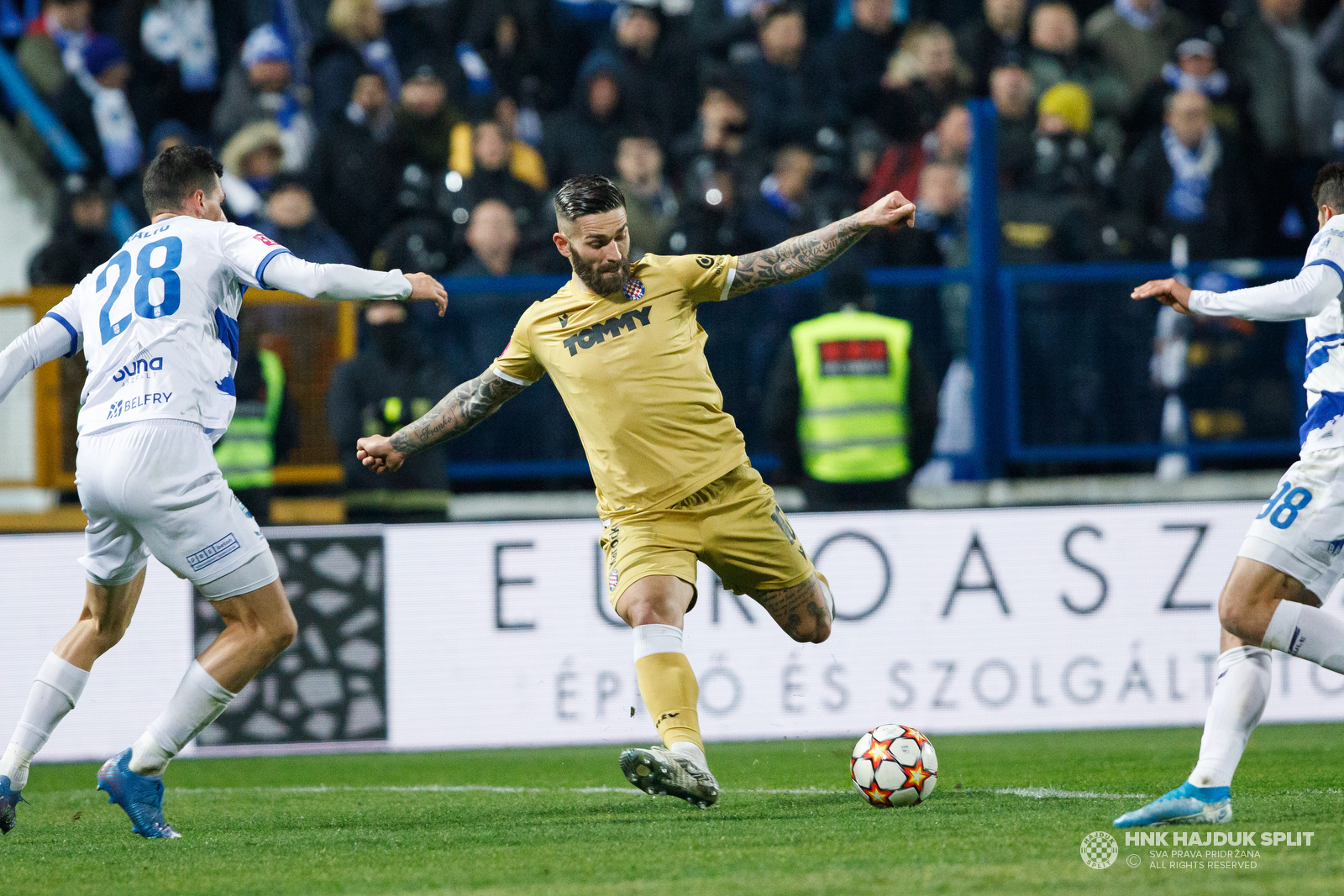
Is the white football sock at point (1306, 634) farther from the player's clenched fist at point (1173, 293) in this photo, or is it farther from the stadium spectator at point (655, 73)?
the stadium spectator at point (655, 73)

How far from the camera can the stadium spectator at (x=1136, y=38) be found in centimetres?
1230

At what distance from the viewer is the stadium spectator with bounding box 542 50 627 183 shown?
11.5m

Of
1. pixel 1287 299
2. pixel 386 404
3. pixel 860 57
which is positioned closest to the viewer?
pixel 1287 299

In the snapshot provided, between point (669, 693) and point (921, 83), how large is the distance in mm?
7181

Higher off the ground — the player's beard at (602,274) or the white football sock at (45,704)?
the player's beard at (602,274)

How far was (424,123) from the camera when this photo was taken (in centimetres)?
1138

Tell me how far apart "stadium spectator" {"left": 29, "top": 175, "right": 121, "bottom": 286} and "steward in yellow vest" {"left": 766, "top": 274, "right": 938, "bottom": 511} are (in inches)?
167

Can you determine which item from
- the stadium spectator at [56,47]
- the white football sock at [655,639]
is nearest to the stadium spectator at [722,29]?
the stadium spectator at [56,47]

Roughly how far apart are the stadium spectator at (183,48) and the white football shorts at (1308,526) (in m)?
8.95

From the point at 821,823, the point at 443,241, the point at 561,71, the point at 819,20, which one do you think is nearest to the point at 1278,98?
the point at 819,20

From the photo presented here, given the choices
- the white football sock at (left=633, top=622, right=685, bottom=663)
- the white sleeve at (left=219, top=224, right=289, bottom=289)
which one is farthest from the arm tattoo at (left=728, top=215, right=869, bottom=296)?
the white sleeve at (left=219, top=224, right=289, bottom=289)

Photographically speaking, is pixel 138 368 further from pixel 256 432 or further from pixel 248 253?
pixel 256 432

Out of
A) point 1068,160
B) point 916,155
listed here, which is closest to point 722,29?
point 916,155

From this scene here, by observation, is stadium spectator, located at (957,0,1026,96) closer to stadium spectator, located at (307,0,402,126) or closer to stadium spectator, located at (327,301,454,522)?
stadium spectator, located at (307,0,402,126)
